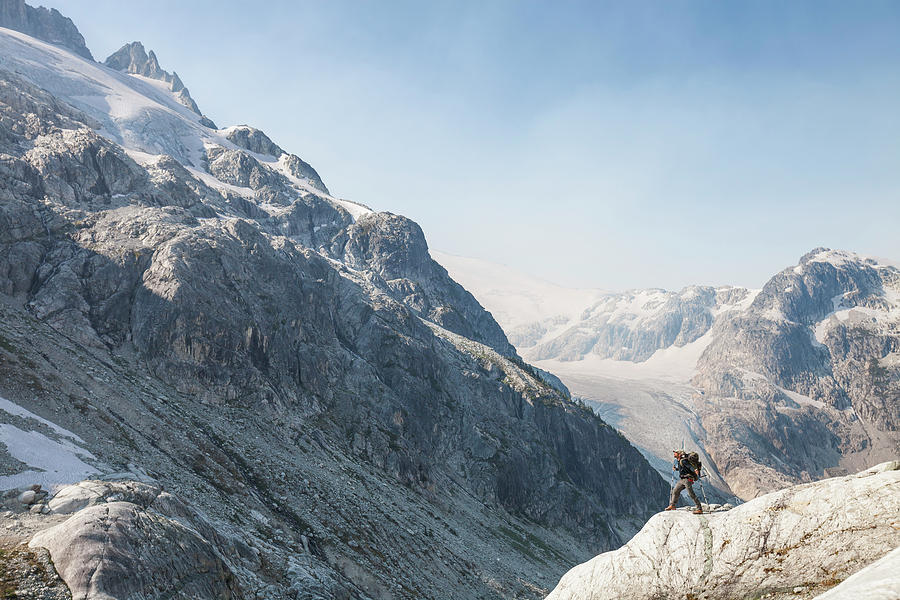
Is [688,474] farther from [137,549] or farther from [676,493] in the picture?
[137,549]

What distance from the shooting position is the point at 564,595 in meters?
23.5

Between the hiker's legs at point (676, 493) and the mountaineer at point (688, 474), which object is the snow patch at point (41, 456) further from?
the mountaineer at point (688, 474)

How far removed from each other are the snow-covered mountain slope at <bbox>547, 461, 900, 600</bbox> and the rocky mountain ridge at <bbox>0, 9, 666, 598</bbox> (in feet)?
79.5

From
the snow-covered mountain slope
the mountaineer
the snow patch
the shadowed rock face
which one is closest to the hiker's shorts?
the mountaineer

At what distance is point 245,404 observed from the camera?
8244 cm

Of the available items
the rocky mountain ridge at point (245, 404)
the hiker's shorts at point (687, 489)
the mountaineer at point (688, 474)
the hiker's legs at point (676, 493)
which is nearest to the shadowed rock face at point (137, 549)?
the rocky mountain ridge at point (245, 404)

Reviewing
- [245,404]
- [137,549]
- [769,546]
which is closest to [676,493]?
[769,546]

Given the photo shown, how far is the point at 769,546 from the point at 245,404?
263 ft

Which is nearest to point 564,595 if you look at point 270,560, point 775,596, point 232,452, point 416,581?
point 775,596

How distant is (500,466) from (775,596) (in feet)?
404

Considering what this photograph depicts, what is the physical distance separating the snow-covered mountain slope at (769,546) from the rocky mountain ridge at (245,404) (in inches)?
954

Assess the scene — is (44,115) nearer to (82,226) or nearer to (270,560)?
(82,226)

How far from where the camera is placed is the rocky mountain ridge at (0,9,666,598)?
43625 mm

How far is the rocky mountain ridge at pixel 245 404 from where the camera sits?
143 ft
